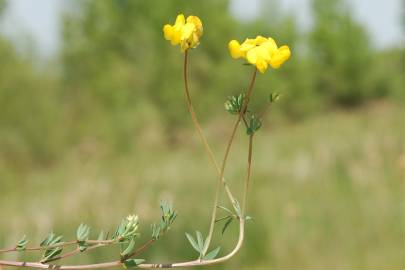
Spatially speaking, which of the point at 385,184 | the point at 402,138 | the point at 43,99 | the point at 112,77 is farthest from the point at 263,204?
the point at 112,77

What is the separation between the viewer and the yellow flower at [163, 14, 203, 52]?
639 millimetres

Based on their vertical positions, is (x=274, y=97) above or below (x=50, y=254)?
above

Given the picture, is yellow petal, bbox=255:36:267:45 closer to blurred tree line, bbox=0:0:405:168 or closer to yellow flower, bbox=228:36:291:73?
yellow flower, bbox=228:36:291:73

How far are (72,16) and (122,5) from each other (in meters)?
2.04

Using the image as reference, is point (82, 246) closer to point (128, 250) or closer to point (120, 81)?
point (128, 250)

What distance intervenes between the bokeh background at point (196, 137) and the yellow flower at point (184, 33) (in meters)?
2.92

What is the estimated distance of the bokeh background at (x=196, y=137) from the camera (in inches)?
223

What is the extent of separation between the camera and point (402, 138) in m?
9.32

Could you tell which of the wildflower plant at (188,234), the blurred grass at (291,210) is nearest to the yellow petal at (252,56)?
the wildflower plant at (188,234)

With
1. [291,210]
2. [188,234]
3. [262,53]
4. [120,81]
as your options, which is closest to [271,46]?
[262,53]

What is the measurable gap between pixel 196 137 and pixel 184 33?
18855mm

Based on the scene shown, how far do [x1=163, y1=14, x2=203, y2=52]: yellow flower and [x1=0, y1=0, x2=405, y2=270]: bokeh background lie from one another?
9.59ft

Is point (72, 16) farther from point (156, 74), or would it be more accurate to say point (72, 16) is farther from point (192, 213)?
point (192, 213)

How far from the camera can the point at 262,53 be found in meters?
0.61
